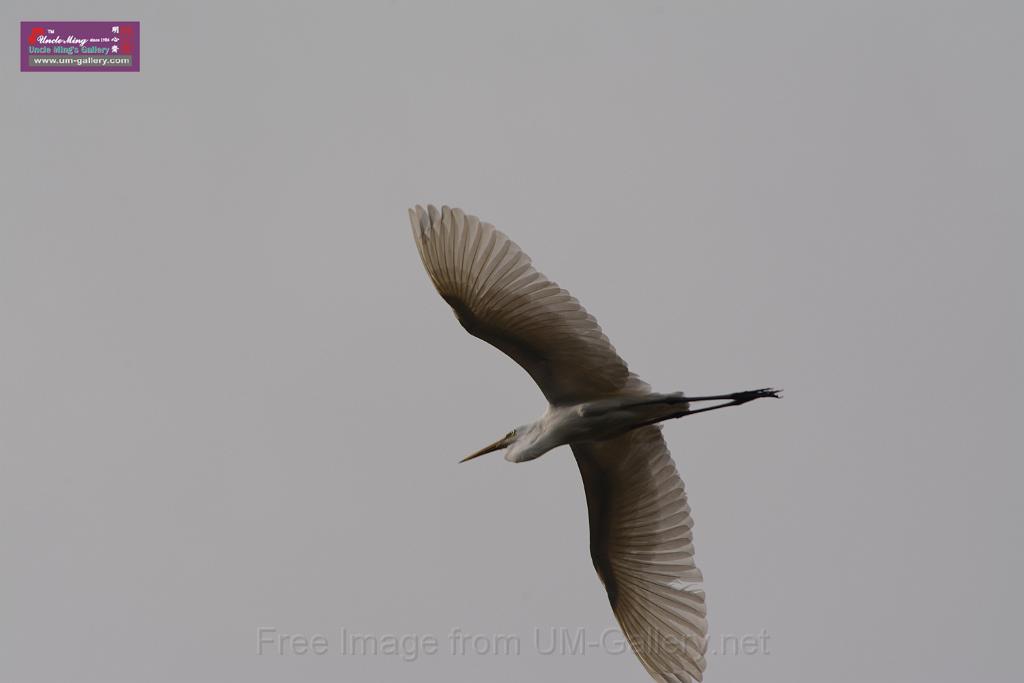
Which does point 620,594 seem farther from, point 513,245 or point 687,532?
point 513,245

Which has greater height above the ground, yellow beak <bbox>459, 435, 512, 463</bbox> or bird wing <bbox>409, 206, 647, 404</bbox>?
bird wing <bbox>409, 206, 647, 404</bbox>

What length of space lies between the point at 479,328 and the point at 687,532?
230cm

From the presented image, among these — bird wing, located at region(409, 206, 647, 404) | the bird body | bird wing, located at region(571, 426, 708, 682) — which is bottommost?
bird wing, located at region(571, 426, 708, 682)

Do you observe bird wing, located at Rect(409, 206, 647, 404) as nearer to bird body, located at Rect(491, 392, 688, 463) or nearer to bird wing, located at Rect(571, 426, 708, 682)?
bird body, located at Rect(491, 392, 688, 463)

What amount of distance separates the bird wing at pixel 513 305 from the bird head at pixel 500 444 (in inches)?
26.2

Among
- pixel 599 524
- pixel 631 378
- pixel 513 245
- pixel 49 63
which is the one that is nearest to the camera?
pixel 513 245

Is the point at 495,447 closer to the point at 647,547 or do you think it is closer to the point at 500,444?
the point at 500,444

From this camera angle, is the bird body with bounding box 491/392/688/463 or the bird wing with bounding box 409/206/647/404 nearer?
the bird wing with bounding box 409/206/647/404

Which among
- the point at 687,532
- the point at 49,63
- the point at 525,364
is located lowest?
the point at 687,532

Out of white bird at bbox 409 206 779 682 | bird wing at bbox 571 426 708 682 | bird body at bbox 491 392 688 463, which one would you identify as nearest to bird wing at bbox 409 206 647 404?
white bird at bbox 409 206 779 682

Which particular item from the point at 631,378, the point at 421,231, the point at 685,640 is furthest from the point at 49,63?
the point at 685,640

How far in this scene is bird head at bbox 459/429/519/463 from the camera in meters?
10.1

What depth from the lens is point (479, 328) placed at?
371 inches

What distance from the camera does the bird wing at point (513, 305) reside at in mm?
9023
